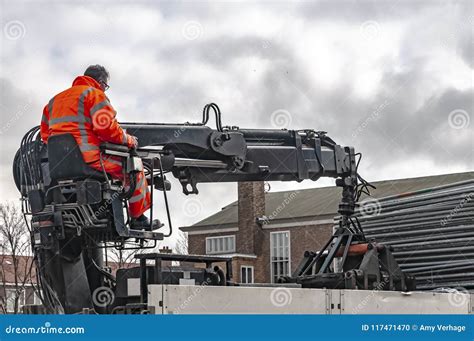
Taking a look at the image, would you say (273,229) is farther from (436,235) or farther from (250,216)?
(436,235)

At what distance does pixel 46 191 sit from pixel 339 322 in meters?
2.70

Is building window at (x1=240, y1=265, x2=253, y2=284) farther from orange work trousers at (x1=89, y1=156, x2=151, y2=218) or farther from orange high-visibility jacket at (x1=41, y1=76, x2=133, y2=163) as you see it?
orange high-visibility jacket at (x1=41, y1=76, x2=133, y2=163)

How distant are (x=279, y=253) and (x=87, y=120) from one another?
38.6m

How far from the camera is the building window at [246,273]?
44.9 meters

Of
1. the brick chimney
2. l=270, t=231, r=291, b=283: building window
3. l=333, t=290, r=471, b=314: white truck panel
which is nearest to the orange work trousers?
l=333, t=290, r=471, b=314: white truck panel

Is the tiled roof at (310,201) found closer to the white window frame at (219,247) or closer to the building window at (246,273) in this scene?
the white window frame at (219,247)

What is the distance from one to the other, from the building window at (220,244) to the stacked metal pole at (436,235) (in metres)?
36.6

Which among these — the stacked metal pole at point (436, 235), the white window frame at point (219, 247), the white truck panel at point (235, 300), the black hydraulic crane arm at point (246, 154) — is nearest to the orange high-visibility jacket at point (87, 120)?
the black hydraulic crane arm at point (246, 154)

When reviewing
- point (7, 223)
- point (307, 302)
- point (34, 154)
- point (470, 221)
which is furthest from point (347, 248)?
point (7, 223)

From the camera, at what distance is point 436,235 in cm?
971

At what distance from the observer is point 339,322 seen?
6.83m

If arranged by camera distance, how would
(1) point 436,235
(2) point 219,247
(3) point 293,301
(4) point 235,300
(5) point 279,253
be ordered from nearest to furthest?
(4) point 235,300 → (3) point 293,301 → (1) point 436,235 → (5) point 279,253 → (2) point 219,247

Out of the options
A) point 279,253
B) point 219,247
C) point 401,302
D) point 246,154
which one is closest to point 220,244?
point 219,247

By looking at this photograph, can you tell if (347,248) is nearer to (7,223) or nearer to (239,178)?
(239,178)
